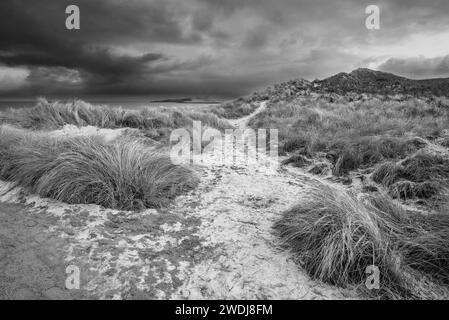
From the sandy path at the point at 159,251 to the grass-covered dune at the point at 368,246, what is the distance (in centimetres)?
18

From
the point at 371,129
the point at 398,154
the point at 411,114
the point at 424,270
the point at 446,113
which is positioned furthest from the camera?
the point at 411,114

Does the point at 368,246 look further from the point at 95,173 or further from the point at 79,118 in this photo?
the point at 79,118

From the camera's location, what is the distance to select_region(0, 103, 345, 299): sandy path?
2.17 m

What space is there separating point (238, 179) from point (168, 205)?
5.41 ft

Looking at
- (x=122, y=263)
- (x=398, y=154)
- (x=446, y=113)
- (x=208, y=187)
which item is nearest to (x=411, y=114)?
(x=446, y=113)

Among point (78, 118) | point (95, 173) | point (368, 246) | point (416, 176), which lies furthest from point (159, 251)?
point (78, 118)

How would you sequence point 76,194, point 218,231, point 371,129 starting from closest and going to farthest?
point 218,231
point 76,194
point 371,129

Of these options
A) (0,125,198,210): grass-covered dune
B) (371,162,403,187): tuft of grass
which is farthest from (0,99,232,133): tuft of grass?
(371,162,403,187): tuft of grass

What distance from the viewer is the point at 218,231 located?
312 cm

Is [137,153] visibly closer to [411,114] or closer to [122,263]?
[122,263]

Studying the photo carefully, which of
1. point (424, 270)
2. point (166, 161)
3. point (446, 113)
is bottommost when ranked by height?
point (424, 270)

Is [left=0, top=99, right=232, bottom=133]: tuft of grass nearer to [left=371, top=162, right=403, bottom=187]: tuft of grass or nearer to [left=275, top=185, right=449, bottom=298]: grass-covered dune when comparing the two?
[left=371, top=162, right=403, bottom=187]: tuft of grass

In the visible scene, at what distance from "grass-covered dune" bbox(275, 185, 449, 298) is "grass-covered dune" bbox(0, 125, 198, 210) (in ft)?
6.37

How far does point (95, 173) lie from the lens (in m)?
3.71
